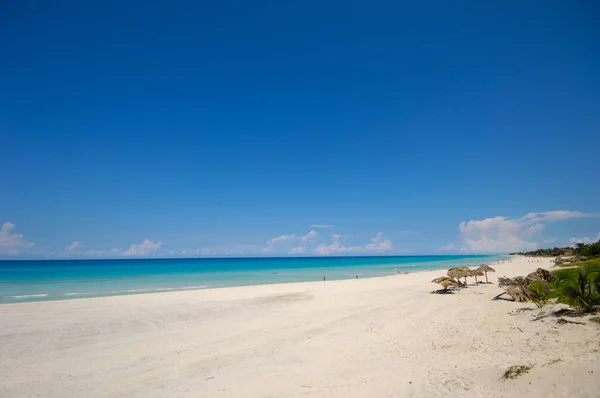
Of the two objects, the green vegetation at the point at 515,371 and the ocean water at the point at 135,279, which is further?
the ocean water at the point at 135,279

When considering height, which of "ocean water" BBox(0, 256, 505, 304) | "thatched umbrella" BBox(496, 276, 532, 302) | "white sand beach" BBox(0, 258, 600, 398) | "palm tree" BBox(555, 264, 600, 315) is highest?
"palm tree" BBox(555, 264, 600, 315)

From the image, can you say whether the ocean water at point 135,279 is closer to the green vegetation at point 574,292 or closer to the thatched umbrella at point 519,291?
the thatched umbrella at point 519,291

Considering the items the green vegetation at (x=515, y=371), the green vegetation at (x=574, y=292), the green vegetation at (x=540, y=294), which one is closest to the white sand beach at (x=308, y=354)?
the green vegetation at (x=515, y=371)

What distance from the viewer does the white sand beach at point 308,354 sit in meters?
6.68

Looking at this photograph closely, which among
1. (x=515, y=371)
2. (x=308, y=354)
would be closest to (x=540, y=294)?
(x=515, y=371)

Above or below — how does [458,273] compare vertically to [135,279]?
above

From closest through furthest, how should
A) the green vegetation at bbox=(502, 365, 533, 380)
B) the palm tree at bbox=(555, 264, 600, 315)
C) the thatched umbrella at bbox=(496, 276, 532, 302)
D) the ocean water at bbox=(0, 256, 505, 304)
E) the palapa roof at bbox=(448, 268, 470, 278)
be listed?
the green vegetation at bbox=(502, 365, 533, 380), the palm tree at bbox=(555, 264, 600, 315), the thatched umbrella at bbox=(496, 276, 532, 302), the palapa roof at bbox=(448, 268, 470, 278), the ocean water at bbox=(0, 256, 505, 304)

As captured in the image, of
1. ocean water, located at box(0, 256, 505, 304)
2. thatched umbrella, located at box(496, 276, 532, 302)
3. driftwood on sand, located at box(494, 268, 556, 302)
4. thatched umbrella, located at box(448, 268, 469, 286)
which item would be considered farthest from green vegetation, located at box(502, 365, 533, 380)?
ocean water, located at box(0, 256, 505, 304)

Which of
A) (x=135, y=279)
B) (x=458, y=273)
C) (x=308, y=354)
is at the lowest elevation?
(x=135, y=279)

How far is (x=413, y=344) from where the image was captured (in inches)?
390

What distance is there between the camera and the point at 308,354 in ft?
31.8

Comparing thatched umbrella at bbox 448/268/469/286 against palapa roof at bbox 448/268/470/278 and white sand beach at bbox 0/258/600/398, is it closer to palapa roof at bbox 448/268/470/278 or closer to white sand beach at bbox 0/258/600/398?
palapa roof at bbox 448/268/470/278

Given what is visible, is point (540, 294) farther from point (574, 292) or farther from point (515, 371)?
point (515, 371)

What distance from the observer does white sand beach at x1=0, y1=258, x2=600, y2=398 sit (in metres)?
6.68
